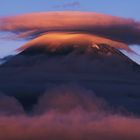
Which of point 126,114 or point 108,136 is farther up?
point 108,136

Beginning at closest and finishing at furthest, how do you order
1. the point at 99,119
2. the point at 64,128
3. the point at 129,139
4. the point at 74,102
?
the point at 129,139 < the point at 64,128 < the point at 99,119 < the point at 74,102

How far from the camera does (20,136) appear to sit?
82.2 metres

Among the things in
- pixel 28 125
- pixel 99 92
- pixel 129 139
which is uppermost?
pixel 129 139

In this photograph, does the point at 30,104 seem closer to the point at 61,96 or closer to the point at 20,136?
the point at 61,96

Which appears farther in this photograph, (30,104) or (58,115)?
(30,104)

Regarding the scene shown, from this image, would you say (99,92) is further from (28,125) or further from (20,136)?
(20,136)

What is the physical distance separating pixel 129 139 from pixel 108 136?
920 cm

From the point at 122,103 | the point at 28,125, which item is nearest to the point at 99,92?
the point at 122,103

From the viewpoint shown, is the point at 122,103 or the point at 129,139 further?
the point at 122,103

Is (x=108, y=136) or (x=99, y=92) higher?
(x=108, y=136)

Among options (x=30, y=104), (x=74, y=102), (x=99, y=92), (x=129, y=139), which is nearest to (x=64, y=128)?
(x=129, y=139)

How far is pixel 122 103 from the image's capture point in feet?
586

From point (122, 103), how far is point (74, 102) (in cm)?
3344

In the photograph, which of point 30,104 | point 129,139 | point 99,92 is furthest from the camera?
point 99,92
